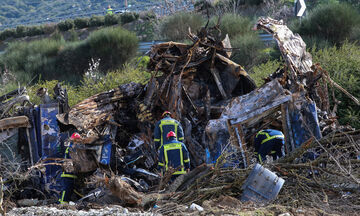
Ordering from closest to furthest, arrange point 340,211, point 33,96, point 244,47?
point 340,211
point 33,96
point 244,47

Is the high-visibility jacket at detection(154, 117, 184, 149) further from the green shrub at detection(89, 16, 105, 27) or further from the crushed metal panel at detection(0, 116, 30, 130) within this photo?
the green shrub at detection(89, 16, 105, 27)

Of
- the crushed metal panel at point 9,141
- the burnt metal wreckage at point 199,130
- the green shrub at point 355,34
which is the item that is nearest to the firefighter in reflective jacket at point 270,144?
the burnt metal wreckage at point 199,130

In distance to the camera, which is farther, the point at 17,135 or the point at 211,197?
the point at 17,135

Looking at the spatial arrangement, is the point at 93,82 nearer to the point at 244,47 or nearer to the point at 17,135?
the point at 17,135

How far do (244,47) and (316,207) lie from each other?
45.7 ft

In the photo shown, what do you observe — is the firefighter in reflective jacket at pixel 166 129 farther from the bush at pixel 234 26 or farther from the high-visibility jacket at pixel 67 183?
the bush at pixel 234 26

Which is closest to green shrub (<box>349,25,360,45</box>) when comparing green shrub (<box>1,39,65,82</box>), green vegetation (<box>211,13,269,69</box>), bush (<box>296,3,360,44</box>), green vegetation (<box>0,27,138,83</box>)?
bush (<box>296,3,360,44</box>)

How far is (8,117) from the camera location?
30.0 feet

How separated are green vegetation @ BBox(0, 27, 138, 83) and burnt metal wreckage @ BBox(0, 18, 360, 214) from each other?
1357cm

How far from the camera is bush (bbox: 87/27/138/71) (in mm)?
23469

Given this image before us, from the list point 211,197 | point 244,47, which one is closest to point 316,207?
point 211,197

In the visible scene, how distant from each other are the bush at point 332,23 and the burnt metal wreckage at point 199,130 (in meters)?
10.7

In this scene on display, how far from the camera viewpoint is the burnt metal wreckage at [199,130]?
19.3 ft

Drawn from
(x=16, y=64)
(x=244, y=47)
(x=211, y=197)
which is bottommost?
(x=16, y=64)
